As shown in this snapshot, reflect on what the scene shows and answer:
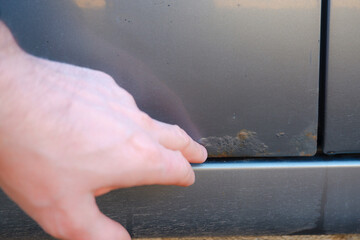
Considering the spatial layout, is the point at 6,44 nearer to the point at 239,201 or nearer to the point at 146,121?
the point at 146,121

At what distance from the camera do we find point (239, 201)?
90cm

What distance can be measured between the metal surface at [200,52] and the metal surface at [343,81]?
0.04 m

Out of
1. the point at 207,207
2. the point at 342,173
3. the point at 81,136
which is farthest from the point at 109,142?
the point at 342,173

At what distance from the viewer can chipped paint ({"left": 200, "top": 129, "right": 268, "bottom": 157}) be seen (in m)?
0.87

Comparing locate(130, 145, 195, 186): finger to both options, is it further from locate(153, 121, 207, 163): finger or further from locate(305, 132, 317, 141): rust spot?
locate(305, 132, 317, 141): rust spot

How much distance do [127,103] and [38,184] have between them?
273mm

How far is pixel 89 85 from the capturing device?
739 mm

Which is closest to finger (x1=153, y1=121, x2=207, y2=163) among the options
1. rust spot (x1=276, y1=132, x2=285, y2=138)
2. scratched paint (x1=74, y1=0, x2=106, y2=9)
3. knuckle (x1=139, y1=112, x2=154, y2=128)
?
knuckle (x1=139, y1=112, x2=154, y2=128)

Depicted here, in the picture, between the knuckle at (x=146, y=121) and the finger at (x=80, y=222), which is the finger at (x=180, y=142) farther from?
the finger at (x=80, y=222)

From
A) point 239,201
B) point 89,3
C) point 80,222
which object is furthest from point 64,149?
point 239,201

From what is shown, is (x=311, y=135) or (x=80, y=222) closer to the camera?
(x=80, y=222)

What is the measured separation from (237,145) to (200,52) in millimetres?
268

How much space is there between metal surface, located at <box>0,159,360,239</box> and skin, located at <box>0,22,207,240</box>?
0.65ft

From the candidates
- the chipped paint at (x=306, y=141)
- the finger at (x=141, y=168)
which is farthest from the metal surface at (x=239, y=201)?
the finger at (x=141, y=168)
